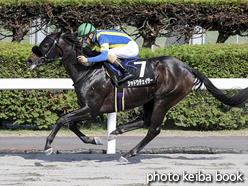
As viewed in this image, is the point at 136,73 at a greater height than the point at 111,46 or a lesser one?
lesser

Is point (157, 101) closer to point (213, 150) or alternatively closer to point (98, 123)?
point (213, 150)

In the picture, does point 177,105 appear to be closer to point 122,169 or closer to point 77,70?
point 77,70

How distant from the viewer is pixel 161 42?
1370cm

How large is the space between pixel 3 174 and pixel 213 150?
303 cm

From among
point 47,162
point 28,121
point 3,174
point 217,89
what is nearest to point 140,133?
point 28,121

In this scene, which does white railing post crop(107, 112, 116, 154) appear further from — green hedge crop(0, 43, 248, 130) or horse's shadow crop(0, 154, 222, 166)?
green hedge crop(0, 43, 248, 130)

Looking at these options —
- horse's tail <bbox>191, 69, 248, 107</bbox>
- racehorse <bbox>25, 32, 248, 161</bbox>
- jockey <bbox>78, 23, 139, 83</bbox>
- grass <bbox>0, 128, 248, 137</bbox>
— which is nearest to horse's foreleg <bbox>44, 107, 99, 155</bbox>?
racehorse <bbox>25, 32, 248, 161</bbox>

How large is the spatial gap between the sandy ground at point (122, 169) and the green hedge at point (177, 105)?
8.30 ft

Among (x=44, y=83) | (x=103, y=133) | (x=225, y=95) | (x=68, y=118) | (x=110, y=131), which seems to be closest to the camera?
(x=68, y=118)

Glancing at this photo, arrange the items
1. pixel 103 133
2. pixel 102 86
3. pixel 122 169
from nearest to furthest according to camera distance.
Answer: pixel 122 169, pixel 102 86, pixel 103 133

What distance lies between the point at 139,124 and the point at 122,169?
96cm

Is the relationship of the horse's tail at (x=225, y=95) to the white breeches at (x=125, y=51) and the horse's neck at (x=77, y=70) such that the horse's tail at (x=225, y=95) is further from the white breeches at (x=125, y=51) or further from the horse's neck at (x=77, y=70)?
the horse's neck at (x=77, y=70)

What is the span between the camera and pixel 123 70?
4754 mm

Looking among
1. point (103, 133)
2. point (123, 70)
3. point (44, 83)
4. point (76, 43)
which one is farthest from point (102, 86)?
point (103, 133)
